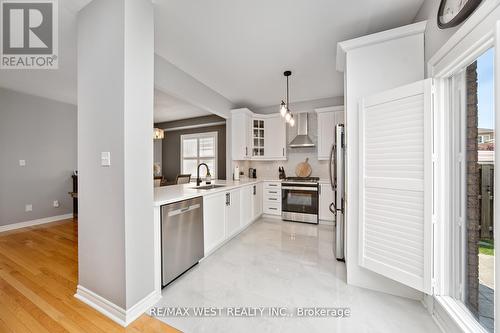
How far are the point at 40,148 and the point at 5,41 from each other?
2.60m

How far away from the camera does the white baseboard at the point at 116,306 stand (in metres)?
1.47

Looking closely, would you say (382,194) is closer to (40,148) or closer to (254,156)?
(254,156)

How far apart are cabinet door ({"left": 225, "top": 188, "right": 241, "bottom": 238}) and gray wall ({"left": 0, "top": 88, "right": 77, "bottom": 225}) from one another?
3972 millimetres

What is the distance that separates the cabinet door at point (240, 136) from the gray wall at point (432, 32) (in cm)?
312

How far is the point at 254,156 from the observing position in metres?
4.68

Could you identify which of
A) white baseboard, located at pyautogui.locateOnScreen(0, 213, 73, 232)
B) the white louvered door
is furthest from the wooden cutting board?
white baseboard, located at pyautogui.locateOnScreen(0, 213, 73, 232)

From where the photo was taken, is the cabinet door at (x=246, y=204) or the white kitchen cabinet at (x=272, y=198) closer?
the cabinet door at (x=246, y=204)

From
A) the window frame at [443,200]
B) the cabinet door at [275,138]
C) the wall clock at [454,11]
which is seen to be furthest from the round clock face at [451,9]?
the cabinet door at [275,138]

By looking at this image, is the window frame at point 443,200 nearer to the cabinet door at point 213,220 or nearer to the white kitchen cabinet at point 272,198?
the cabinet door at point 213,220

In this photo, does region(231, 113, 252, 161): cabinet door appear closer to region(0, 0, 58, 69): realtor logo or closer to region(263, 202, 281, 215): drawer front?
region(263, 202, 281, 215): drawer front

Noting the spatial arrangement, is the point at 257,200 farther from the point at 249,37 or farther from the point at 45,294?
the point at 45,294

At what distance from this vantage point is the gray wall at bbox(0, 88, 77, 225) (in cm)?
353

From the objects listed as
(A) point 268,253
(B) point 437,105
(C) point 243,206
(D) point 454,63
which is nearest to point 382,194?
(B) point 437,105

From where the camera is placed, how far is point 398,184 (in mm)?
1616
